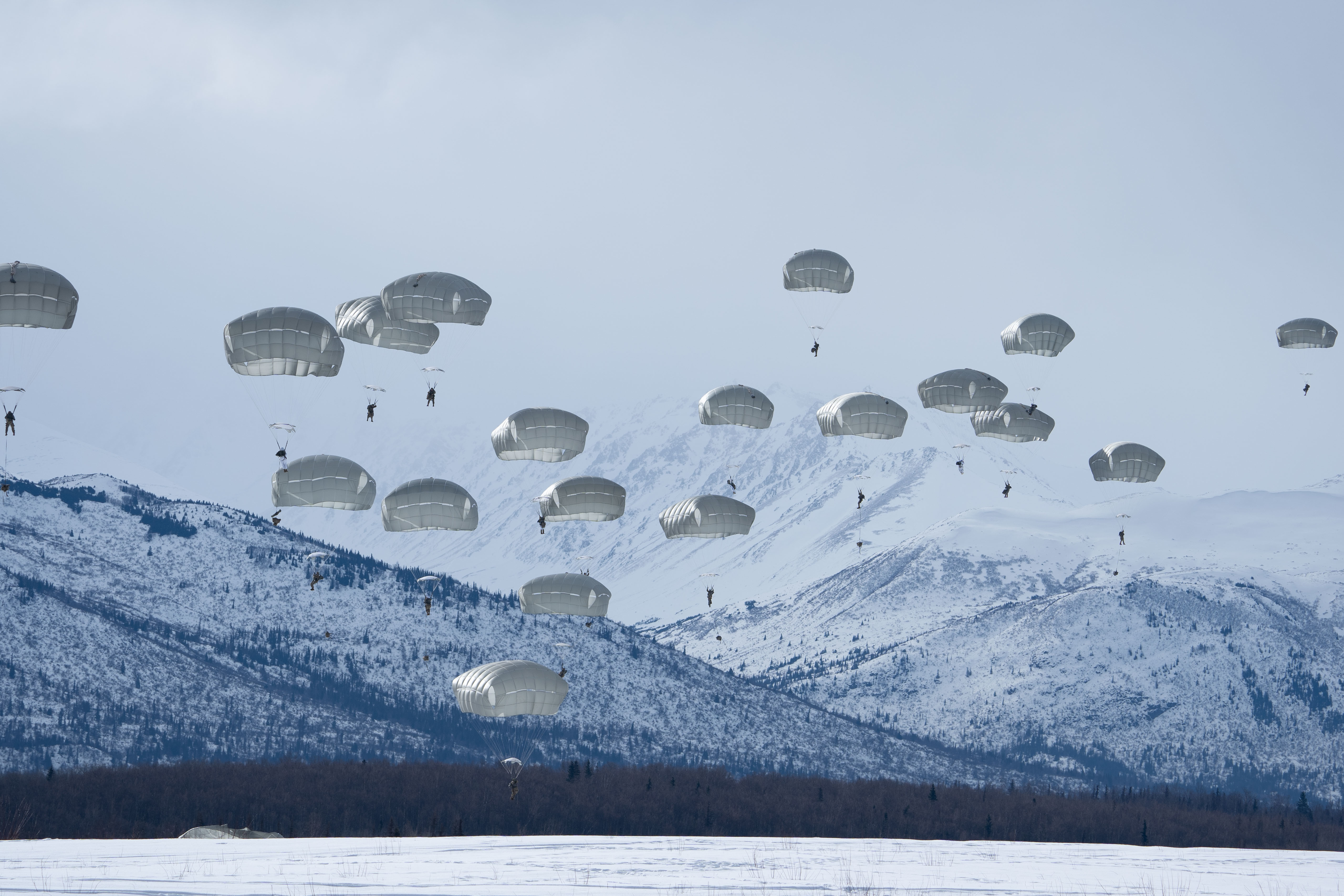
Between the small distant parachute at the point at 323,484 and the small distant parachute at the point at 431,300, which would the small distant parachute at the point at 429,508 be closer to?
the small distant parachute at the point at 323,484

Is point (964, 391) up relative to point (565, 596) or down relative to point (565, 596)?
up

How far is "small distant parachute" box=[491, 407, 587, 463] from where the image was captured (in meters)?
85.3

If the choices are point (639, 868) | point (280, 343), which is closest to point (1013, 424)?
point (280, 343)

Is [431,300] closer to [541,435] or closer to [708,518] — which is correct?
[541,435]

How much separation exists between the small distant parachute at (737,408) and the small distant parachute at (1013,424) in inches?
573

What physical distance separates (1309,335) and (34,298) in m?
73.9

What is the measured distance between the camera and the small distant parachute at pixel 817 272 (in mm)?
87250

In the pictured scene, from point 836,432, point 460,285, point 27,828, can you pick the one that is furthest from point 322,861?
point 27,828

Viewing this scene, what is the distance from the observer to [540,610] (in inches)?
3971

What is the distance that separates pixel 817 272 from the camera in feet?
286

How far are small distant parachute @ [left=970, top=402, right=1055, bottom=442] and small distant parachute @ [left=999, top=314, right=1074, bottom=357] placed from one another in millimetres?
6514

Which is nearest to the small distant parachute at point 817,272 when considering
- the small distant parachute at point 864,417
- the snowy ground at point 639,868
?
the small distant parachute at point 864,417

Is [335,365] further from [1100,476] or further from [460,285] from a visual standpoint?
[1100,476]

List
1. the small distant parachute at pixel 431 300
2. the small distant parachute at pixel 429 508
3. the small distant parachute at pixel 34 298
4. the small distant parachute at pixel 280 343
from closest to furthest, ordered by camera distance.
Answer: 1. the small distant parachute at pixel 34 298
2. the small distant parachute at pixel 280 343
3. the small distant parachute at pixel 431 300
4. the small distant parachute at pixel 429 508
